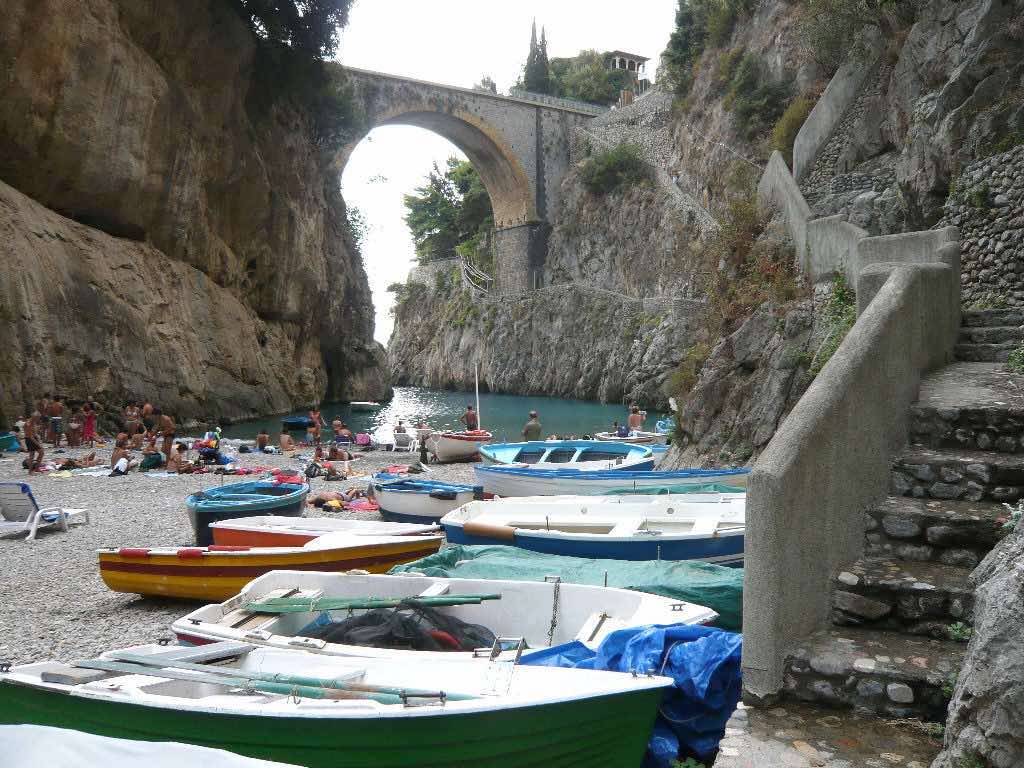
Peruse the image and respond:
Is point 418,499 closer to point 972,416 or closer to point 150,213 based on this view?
point 972,416

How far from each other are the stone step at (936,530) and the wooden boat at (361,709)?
4.47 feet

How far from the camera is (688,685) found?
192 inches

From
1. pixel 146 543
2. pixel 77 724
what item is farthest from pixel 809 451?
pixel 146 543

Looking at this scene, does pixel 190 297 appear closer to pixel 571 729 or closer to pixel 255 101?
pixel 255 101

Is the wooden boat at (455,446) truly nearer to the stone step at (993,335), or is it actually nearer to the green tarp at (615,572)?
the green tarp at (615,572)

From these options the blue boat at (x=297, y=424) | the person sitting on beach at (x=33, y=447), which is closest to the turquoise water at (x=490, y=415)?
the blue boat at (x=297, y=424)

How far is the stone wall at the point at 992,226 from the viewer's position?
32.5 feet

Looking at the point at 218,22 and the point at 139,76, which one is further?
the point at 218,22

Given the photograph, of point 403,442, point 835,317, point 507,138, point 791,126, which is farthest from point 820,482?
point 507,138

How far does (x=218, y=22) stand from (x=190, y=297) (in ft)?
32.7

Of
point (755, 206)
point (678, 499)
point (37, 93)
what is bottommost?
point (678, 499)

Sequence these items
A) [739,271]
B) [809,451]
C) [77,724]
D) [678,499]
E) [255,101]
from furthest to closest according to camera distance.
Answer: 1. [255,101]
2. [739,271]
3. [678,499]
4. [77,724]
5. [809,451]

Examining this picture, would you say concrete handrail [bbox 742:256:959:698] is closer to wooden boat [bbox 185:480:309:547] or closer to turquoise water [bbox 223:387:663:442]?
wooden boat [bbox 185:480:309:547]

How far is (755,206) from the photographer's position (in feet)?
54.1
